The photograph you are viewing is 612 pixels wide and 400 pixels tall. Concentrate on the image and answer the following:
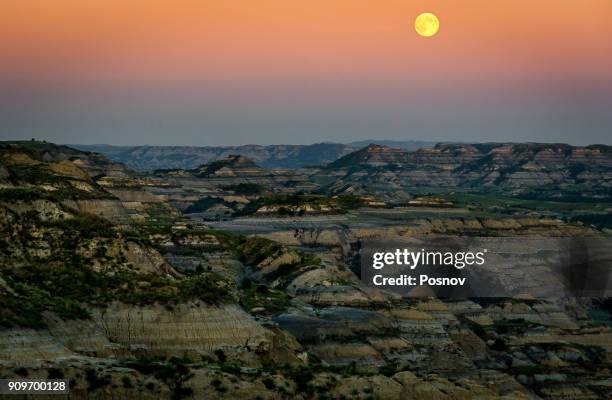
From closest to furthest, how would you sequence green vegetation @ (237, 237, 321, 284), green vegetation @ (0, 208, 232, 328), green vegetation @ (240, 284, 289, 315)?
green vegetation @ (0, 208, 232, 328)
green vegetation @ (240, 284, 289, 315)
green vegetation @ (237, 237, 321, 284)

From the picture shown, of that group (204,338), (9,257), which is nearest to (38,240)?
(9,257)

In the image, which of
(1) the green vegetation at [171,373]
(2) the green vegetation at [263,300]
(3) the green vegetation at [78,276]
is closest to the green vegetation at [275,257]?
(2) the green vegetation at [263,300]

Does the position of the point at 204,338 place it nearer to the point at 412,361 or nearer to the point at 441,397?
the point at 441,397

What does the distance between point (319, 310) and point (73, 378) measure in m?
68.9

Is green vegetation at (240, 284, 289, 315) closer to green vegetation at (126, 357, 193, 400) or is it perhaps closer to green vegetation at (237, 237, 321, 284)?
green vegetation at (237, 237, 321, 284)

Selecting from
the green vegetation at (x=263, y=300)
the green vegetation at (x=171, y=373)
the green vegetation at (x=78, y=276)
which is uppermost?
the green vegetation at (x=78, y=276)

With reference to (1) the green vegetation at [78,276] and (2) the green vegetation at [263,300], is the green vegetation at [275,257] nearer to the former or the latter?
(2) the green vegetation at [263,300]

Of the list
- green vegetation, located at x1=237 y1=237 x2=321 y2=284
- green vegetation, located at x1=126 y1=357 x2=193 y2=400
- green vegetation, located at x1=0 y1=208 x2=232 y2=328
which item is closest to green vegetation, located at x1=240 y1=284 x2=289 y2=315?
green vegetation, located at x1=237 y1=237 x2=321 y2=284

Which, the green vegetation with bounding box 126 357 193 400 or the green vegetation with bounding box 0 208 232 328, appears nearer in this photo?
the green vegetation with bounding box 126 357 193 400

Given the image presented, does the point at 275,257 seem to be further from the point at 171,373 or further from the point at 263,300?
the point at 171,373

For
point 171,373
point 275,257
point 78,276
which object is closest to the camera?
point 171,373

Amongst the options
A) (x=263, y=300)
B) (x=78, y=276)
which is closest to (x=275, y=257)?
(x=263, y=300)

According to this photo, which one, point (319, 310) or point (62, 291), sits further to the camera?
→ point (319, 310)

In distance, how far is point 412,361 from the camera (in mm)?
132875
